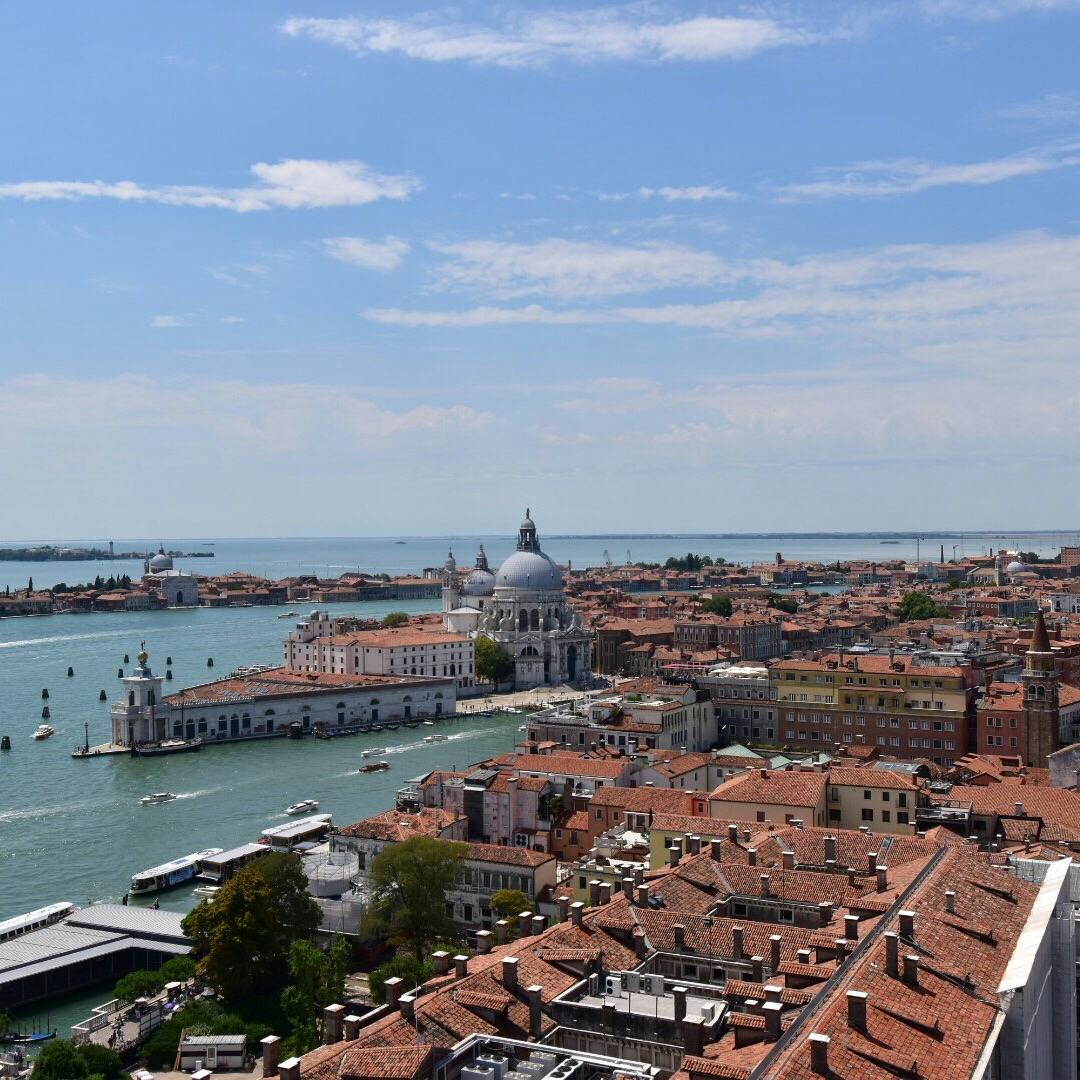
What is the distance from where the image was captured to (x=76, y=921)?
1734 cm

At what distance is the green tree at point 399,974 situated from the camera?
1305 cm

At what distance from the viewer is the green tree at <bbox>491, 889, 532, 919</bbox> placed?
15.3 m

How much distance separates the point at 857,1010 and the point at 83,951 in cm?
1122

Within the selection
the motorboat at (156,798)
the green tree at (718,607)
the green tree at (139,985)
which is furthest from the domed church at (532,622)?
the green tree at (139,985)

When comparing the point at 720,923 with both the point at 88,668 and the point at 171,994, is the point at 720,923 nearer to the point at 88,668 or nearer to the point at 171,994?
the point at 171,994

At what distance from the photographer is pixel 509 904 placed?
1528 cm

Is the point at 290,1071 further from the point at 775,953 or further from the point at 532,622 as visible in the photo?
the point at 532,622

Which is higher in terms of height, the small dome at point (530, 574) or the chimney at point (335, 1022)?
the small dome at point (530, 574)

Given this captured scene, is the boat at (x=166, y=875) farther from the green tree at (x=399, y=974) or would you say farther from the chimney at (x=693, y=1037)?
the chimney at (x=693, y=1037)

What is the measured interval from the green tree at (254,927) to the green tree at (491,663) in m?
31.8

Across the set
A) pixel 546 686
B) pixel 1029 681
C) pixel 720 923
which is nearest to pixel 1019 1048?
pixel 720 923

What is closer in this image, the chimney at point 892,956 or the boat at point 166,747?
the chimney at point 892,956

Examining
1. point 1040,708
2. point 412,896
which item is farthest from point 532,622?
point 412,896

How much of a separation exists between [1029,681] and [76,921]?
16.4 meters
